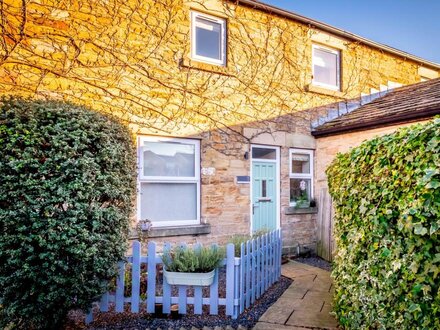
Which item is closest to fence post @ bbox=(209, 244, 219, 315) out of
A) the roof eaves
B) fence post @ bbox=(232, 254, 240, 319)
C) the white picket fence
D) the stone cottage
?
the white picket fence

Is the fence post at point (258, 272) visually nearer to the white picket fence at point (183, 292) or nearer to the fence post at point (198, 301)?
the white picket fence at point (183, 292)

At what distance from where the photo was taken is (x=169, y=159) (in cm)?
636

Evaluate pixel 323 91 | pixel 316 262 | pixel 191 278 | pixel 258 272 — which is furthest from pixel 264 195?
pixel 191 278

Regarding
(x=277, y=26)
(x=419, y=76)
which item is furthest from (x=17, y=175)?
(x=419, y=76)

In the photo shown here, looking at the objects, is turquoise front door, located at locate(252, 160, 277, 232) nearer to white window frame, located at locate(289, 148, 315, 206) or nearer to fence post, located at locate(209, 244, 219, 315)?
white window frame, located at locate(289, 148, 315, 206)

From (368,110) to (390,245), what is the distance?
6544mm

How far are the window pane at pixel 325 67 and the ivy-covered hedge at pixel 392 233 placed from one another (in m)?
5.68

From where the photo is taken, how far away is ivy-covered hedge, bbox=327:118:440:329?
2.15 m

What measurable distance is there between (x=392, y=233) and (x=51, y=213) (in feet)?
10.6

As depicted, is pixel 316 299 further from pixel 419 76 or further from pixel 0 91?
pixel 419 76

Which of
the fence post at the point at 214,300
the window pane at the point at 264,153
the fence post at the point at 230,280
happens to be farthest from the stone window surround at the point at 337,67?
the fence post at the point at 214,300

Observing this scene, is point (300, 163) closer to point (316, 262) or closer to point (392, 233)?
point (316, 262)

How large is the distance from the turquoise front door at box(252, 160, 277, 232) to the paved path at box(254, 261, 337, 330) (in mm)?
1806

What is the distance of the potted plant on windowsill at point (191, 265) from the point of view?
12.7 ft
